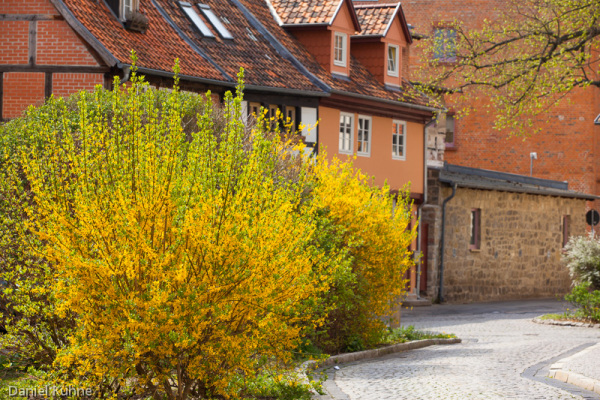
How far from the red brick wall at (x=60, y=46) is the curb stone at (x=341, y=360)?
908 cm

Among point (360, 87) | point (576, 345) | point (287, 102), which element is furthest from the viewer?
point (360, 87)

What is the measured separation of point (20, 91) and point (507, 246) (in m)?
18.2

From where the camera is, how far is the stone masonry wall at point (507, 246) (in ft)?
101

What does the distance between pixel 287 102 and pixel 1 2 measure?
25.5ft

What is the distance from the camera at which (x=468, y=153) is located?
41.9 meters

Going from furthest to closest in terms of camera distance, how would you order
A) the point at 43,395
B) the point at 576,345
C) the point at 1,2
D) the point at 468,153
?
1. the point at 468,153
2. the point at 1,2
3. the point at 576,345
4. the point at 43,395

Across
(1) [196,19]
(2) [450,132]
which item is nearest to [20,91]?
(1) [196,19]

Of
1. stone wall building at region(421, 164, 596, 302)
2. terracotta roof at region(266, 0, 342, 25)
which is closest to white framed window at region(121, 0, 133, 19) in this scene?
terracotta roof at region(266, 0, 342, 25)

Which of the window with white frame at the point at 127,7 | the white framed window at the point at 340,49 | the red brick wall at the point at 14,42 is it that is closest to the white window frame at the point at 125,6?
the window with white frame at the point at 127,7

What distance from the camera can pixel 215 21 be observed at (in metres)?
25.9

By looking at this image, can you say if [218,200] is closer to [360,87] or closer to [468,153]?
[360,87]

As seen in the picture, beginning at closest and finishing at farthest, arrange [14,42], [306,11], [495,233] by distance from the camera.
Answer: [14,42] → [306,11] → [495,233]

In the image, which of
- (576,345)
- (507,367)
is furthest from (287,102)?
(507,367)

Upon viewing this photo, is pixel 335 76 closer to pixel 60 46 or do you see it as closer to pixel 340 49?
pixel 340 49
